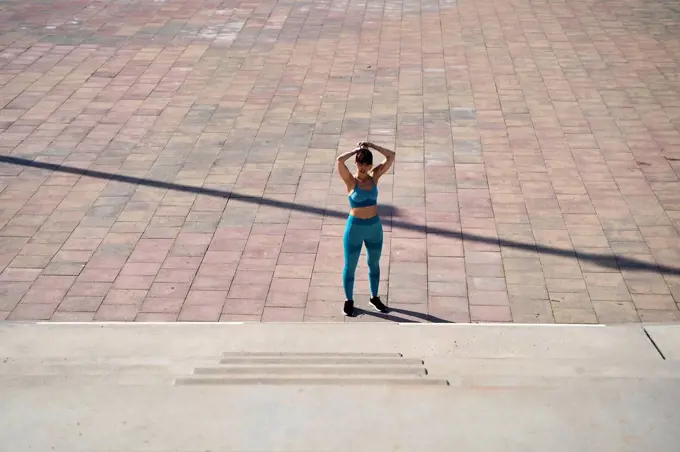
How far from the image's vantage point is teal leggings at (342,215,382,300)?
7238 mm

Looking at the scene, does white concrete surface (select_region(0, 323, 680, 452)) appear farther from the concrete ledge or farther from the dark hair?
the dark hair

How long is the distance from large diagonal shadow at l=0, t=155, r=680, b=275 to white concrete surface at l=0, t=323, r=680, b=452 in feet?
5.36

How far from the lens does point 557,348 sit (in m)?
6.69

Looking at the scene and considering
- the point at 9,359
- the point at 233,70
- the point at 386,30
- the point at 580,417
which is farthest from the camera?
the point at 386,30

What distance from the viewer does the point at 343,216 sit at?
9.39 metres

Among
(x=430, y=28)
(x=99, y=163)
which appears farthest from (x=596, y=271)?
(x=430, y=28)

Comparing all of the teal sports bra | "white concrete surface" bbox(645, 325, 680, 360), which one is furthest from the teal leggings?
"white concrete surface" bbox(645, 325, 680, 360)

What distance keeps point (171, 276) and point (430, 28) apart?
962 cm

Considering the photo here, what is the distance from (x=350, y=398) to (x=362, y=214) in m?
2.05

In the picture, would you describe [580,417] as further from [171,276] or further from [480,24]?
[480,24]

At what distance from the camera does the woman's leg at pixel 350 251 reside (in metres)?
7.25

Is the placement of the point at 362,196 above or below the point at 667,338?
above

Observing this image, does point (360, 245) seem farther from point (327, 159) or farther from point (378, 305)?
point (327, 159)

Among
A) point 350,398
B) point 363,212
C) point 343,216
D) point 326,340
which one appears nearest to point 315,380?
point 350,398
